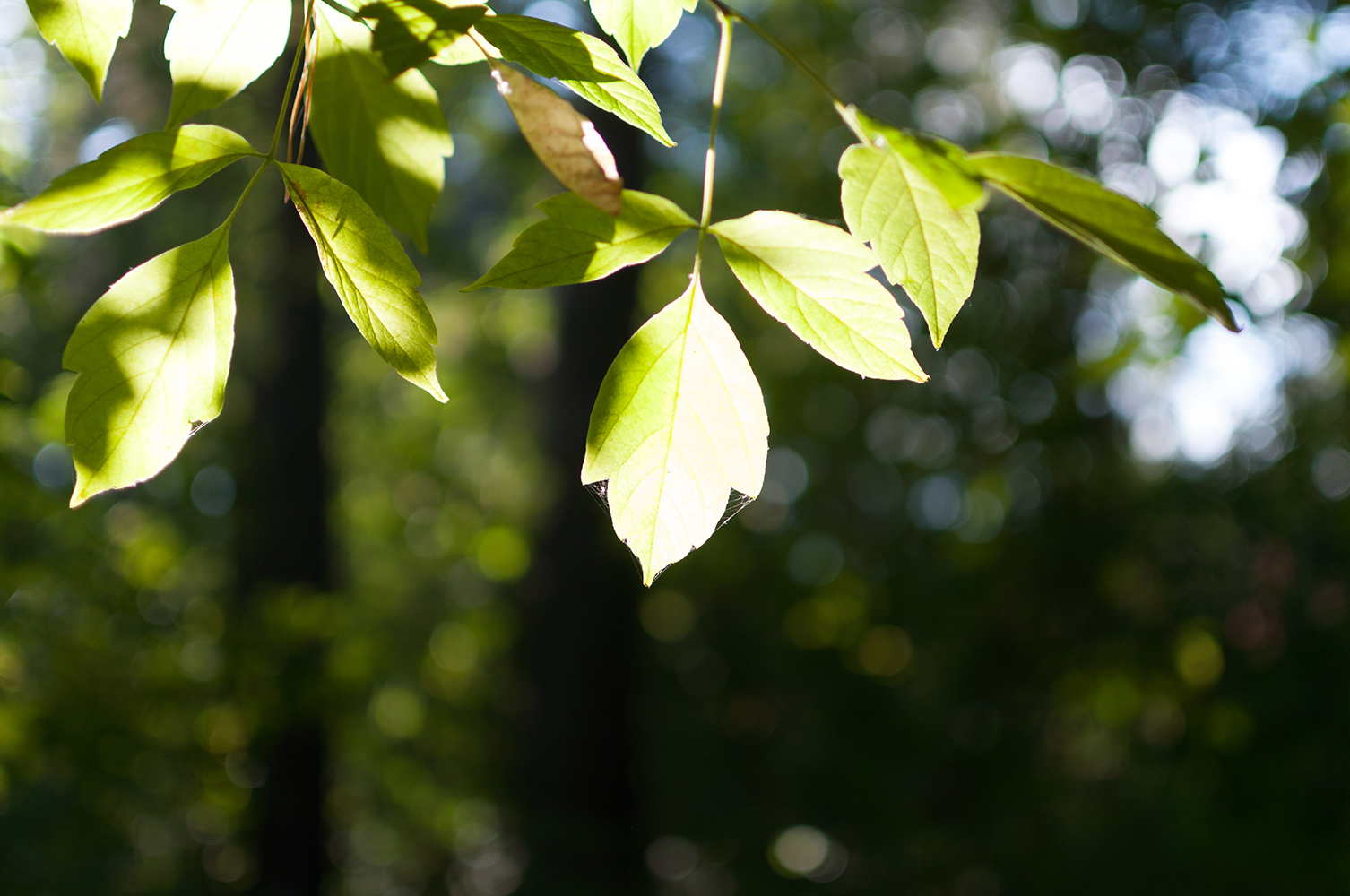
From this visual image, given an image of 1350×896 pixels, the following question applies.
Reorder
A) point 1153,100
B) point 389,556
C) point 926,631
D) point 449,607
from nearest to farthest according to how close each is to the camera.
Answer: point 1153,100 < point 926,631 < point 449,607 < point 389,556

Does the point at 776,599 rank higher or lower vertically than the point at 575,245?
lower

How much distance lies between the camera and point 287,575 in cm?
554

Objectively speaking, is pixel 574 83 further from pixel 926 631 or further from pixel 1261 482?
pixel 926 631

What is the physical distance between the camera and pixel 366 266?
58 centimetres

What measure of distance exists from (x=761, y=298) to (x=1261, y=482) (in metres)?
4.28

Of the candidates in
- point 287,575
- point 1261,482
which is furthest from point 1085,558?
point 287,575

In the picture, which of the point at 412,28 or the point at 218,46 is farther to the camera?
the point at 218,46

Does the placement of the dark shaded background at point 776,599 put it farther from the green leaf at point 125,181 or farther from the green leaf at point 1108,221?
the green leaf at point 1108,221

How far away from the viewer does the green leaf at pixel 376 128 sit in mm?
723

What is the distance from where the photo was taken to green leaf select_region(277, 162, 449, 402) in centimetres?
58

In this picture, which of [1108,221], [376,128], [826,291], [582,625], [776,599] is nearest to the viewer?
[1108,221]

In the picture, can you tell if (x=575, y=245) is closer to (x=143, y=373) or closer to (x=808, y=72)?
(x=808, y=72)

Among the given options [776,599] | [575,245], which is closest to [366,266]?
[575,245]

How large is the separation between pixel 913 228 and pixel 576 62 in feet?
0.80
